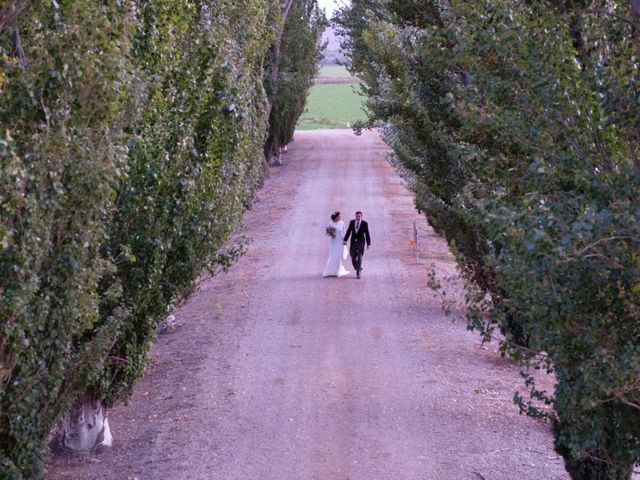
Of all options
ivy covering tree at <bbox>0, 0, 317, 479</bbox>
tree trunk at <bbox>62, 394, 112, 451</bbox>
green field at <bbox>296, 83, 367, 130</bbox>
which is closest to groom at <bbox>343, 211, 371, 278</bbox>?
ivy covering tree at <bbox>0, 0, 317, 479</bbox>

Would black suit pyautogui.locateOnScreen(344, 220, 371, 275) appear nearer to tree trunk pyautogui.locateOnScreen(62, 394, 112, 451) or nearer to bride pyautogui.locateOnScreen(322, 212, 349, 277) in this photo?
bride pyautogui.locateOnScreen(322, 212, 349, 277)

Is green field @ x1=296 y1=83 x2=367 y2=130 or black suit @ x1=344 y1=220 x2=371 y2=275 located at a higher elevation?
black suit @ x1=344 y1=220 x2=371 y2=275

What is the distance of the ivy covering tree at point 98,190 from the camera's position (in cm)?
778

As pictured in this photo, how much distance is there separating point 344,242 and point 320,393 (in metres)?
8.31

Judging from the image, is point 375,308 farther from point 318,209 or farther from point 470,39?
point 318,209

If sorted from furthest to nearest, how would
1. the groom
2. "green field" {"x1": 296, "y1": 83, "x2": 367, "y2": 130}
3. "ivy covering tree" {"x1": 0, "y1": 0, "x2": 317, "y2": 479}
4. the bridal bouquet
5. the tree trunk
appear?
"green field" {"x1": 296, "y1": 83, "x2": 367, "y2": 130} < the bridal bouquet < the groom < the tree trunk < "ivy covering tree" {"x1": 0, "y1": 0, "x2": 317, "y2": 479}

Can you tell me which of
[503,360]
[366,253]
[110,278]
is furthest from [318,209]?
[110,278]

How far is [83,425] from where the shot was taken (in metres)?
12.0

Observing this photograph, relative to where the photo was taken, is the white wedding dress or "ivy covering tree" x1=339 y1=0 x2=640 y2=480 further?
the white wedding dress

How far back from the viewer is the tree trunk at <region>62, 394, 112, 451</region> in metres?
11.9

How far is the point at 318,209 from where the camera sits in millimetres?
35062

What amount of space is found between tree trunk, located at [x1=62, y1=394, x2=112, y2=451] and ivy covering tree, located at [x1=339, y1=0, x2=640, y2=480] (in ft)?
18.3

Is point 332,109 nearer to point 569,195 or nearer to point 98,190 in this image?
point 98,190

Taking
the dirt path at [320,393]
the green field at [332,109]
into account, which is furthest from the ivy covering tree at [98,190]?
the green field at [332,109]
